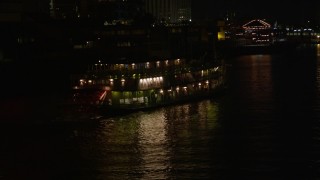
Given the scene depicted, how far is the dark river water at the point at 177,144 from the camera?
412 inches

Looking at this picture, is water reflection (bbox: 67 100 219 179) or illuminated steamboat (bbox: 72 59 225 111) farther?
illuminated steamboat (bbox: 72 59 225 111)

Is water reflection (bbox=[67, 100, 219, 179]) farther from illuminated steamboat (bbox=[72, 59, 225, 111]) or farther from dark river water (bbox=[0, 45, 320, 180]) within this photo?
illuminated steamboat (bbox=[72, 59, 225, 111])

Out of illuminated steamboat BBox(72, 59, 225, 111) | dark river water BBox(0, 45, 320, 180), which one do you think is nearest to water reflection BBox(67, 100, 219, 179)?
dark river water BBox(0, 45, 320, 180)

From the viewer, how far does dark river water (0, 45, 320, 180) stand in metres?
10.5

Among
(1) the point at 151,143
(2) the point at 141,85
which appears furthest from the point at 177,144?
(2) the point at 141,85

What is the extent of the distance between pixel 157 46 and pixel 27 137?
70.8ft

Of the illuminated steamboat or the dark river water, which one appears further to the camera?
the illuminated steamboat

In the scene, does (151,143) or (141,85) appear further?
(141,85)

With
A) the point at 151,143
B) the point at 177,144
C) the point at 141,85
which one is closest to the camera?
the point at 177,144

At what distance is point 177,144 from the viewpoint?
12.2m

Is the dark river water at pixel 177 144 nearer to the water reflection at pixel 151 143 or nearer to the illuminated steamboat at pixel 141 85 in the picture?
the water reflection at pixel 151 143

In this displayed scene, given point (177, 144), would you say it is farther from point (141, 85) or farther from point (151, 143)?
point (141, 85)

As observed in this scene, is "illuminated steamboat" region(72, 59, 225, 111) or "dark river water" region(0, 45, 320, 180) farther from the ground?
"illuminated steamboat" region(72, 59, 225, 111)

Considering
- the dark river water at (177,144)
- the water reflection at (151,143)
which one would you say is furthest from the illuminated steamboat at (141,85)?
the water reflection at (151,143)
